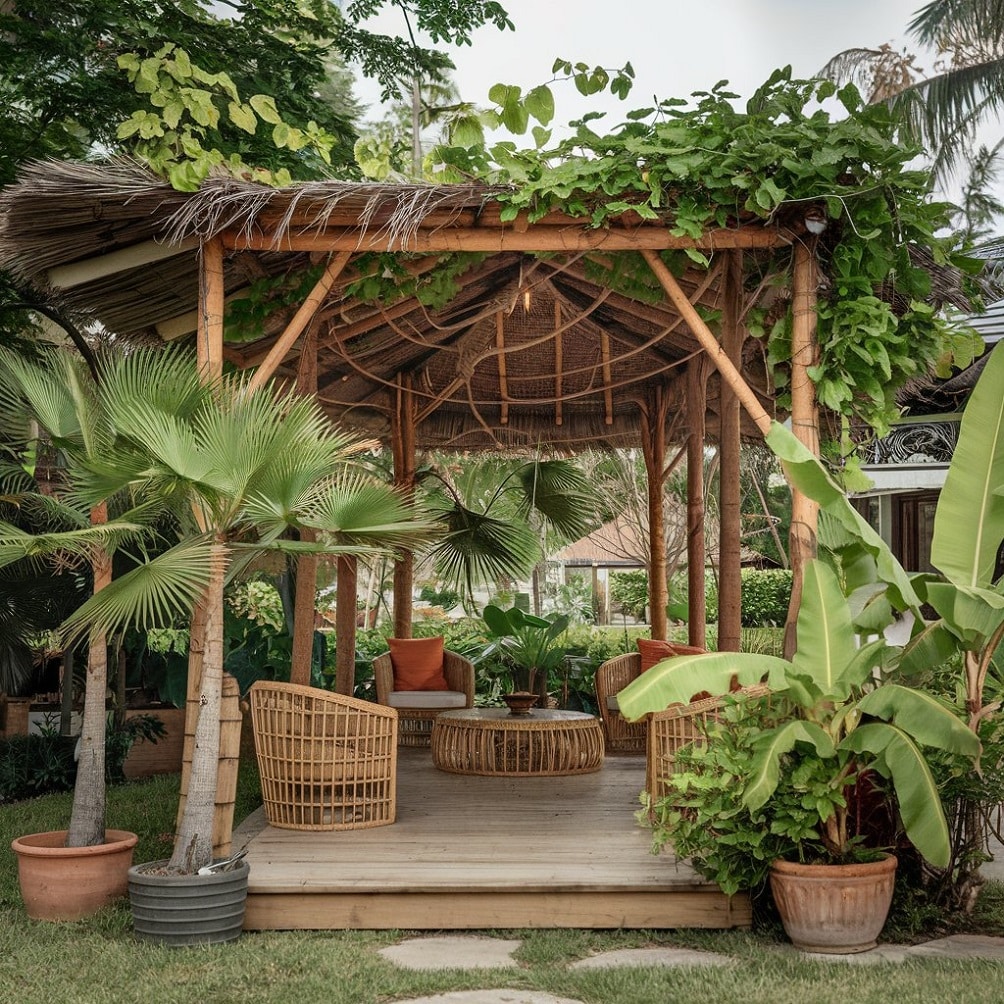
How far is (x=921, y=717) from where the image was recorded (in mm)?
3881

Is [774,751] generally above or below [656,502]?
below

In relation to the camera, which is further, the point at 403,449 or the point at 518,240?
the point at 403,449

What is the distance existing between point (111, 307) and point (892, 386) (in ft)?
12.5

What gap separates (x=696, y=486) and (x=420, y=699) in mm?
2595

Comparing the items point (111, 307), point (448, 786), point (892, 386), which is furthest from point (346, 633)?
point (892, 386)

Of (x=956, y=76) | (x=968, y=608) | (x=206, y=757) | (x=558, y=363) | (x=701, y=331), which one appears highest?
(x=956, y=76)

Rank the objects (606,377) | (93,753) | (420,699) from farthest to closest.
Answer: (606,377) → (420,699) → (93,753)

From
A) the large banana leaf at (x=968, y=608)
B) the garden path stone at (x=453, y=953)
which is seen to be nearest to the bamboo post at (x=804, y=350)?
the large banana leaf at (x=968, y=608)

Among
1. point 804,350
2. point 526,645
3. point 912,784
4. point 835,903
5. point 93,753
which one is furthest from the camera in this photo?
point 526,645

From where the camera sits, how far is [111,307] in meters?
5.56

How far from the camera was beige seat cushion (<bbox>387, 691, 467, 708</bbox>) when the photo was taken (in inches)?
322

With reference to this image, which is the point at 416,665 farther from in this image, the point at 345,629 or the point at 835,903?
the point at 835,903

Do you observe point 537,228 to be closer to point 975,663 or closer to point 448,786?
point 975,663

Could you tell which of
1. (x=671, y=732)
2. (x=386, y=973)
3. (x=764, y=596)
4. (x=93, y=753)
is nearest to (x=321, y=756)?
(x=93, y=753)
